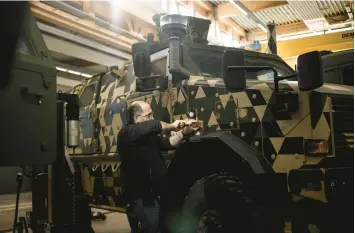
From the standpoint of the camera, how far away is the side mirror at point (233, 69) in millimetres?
3102

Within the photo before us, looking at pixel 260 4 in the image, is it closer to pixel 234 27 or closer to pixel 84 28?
pixel 234 27

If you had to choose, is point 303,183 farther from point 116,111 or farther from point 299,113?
point 116,111

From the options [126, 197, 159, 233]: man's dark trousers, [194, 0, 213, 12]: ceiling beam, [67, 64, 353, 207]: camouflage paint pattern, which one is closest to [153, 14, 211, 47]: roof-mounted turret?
[67, 64, 353, 207]: camouflage paint pattern

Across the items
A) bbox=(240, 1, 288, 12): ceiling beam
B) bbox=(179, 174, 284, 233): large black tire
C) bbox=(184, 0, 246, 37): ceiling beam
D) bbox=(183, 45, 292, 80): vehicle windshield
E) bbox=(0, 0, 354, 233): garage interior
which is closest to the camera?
bbox=(179, 174, 284, 233): large black tire

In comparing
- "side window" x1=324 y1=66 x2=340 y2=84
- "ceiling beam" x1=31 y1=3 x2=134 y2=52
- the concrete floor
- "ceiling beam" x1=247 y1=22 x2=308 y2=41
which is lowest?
the concrete floor

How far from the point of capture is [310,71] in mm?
2836

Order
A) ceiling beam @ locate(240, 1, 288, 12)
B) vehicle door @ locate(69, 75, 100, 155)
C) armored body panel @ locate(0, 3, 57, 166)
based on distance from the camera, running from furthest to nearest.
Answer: ceiling beam @ locate(240, 1, 288, 12), vehicle door @ locate(69, 75, 100, 155), armored body panel @ locate(0, 3, 57, 166)

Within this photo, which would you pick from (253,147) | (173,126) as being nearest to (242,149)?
(253,147)

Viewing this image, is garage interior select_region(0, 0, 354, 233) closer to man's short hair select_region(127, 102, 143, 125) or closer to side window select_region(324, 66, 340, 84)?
side window select_region(324, 66, 340, 84)

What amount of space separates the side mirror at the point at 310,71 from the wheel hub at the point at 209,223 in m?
1.06

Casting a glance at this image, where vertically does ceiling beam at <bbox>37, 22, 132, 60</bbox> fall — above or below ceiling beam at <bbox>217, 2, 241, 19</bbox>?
below

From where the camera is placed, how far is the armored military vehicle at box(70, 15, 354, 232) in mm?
3016

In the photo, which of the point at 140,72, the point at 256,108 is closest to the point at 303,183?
the point at 256,108

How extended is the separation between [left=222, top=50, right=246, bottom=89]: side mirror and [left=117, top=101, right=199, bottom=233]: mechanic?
0.47 m
